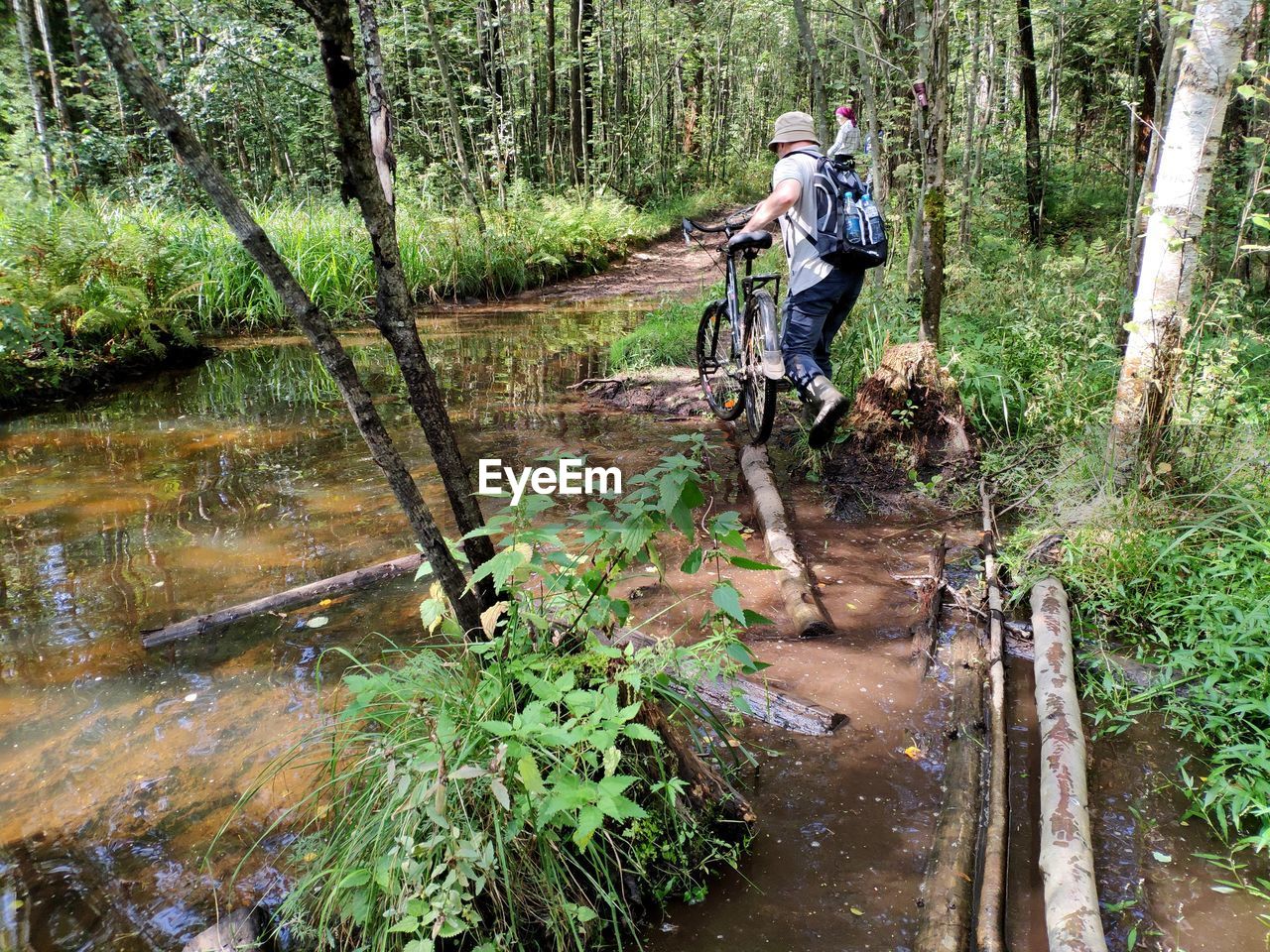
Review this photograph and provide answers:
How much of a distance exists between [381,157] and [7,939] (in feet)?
7.81

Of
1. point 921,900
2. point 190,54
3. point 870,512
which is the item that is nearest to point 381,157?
point 921,900

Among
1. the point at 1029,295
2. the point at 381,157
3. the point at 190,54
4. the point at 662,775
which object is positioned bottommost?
the point at 662,775

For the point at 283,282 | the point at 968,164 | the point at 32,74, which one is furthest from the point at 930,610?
the point at 32,74

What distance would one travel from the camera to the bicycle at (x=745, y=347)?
4844 millimetres

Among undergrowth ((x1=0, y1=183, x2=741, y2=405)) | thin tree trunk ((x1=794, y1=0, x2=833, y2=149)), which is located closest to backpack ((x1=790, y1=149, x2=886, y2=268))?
thin tree trunk ((x1=794, y1=0, x2=833, y2=149))

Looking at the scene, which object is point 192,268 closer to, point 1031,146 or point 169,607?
point 169,607

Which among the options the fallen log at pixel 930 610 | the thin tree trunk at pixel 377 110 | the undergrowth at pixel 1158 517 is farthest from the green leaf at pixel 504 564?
the undergrowth at pixel 1158 517

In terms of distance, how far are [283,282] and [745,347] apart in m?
3.70

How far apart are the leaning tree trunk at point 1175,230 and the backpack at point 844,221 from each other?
1.35 metres

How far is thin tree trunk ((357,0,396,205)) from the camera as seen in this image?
7.22 ft

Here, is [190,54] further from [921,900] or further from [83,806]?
[921,900]

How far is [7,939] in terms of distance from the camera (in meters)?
2.06

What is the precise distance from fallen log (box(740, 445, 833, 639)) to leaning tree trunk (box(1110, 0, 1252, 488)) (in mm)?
1564

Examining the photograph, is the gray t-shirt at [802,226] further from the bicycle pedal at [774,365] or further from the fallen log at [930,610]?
the fallen log at [930,610]
